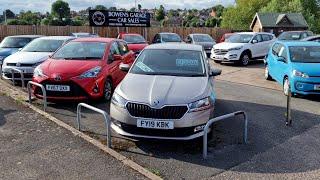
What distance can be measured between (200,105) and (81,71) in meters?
3.71

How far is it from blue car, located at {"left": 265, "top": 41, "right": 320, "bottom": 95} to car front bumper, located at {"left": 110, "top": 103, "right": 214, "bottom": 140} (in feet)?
14.0

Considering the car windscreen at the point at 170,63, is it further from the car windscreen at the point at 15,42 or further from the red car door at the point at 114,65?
the car windscreen at the point at 15,42

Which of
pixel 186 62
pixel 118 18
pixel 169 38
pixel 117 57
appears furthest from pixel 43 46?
pixel 118 18

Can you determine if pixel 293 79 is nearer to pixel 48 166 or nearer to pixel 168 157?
pixel 168 157

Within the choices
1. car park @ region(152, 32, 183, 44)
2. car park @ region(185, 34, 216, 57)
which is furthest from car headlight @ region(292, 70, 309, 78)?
A: car park @ region(152, 32, 183, 44)

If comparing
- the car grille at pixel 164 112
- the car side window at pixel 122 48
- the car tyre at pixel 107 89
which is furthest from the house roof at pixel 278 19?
the car grille at pixel 164 112

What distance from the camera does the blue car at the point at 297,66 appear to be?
10102 millimetres

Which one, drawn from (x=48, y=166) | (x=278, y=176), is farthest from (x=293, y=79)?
(x=48, y=166)

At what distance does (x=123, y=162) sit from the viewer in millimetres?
5457

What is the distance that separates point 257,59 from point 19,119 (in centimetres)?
1474

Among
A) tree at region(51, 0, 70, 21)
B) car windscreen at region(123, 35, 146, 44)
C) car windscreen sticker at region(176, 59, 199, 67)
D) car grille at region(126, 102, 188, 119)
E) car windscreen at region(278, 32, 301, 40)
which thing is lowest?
car grille at region(126, 102, 188, 119)

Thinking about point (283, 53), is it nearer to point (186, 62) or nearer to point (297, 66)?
point (297, 66)

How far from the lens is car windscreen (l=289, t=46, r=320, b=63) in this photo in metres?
11.0

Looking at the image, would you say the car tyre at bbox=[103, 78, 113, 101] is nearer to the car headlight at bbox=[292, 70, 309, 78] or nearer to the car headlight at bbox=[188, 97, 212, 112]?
the car headlight at bbox=[188, 97, 212, 112]
